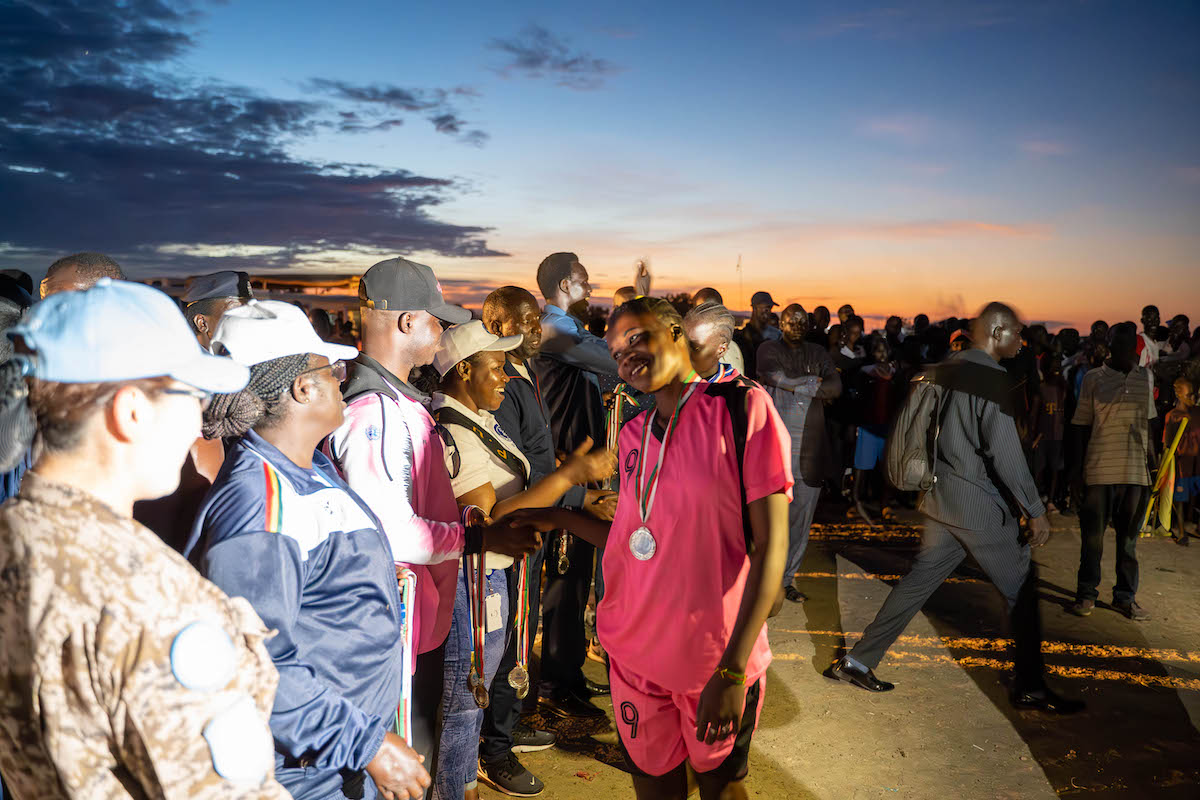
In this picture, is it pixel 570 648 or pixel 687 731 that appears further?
pixel 570 648

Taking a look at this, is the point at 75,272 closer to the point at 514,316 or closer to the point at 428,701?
the point at 514,316

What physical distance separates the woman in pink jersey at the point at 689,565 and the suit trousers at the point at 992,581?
2518mm

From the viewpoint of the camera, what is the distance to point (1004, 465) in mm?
4492

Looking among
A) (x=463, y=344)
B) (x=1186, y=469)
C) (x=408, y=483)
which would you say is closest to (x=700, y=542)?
(x=408, y=483)

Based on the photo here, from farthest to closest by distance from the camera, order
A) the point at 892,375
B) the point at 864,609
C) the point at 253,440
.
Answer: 1. the point at 892,375
2. the point at 864,609
3. the point at 253,440

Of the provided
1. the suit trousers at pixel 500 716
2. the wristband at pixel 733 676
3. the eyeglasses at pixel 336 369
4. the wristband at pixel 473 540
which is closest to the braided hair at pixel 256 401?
the eyeglasses at pixel 336 369

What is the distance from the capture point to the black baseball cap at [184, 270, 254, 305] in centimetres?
398

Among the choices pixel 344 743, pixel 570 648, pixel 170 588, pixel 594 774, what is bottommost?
pixel 594 774

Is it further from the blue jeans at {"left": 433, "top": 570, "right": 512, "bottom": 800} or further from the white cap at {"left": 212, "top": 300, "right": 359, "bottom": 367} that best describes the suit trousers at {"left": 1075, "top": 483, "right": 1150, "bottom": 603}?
the white cap at {"left": 212, "top": 300, "right": 359, "bottom": 367}

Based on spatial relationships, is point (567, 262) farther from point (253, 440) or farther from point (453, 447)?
point (253, 440)

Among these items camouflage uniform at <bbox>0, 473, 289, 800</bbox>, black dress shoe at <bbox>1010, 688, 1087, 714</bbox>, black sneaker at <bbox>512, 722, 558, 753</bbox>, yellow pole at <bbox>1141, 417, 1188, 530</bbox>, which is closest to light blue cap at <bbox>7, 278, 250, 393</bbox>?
camouflage uniform at <bbox>0, 473, 289, 800</bbox>

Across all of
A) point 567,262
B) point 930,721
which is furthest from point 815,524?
point 567,262

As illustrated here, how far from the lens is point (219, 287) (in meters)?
4.04

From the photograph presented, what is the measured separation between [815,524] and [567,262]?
5363 millimetres
